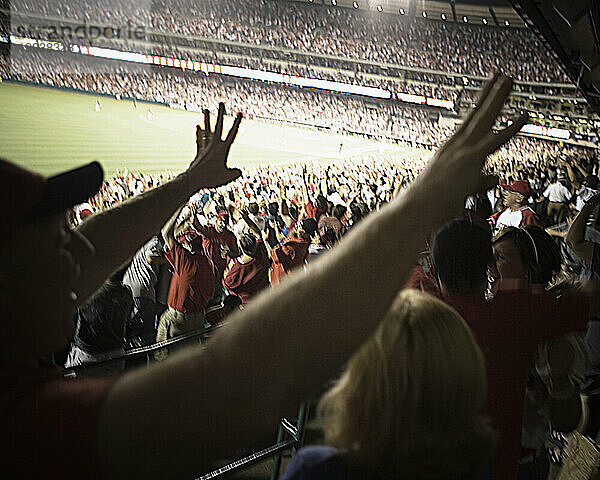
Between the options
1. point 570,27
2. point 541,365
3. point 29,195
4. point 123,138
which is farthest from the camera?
point 123,138

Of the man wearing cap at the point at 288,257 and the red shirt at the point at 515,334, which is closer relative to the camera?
the red shirt at the point at 515,334

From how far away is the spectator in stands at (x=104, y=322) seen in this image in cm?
292

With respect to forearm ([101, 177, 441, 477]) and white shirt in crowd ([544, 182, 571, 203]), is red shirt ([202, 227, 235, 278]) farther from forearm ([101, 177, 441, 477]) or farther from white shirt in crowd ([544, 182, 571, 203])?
white shirt in crowd ([544, 182, 571, 203])

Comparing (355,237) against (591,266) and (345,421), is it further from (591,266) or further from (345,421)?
(591,266)

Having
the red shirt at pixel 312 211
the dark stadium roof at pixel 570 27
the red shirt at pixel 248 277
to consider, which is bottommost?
the red shirt at pixel 312 211

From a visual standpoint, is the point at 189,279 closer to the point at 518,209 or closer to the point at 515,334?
the point at 515,334

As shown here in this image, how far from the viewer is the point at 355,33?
98.8ft

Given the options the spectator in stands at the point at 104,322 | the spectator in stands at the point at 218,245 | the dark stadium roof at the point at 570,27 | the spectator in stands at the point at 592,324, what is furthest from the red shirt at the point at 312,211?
the spectator in stands at the point at 104,322

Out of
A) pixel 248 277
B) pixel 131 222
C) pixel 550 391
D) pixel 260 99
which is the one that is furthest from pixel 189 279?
pixel 260 99

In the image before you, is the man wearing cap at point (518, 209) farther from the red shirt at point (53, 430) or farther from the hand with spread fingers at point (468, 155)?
the red shirt at point (53, 430)

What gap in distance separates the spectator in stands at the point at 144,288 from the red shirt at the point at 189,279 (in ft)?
0.87

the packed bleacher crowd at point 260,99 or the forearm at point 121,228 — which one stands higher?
the forearm at point 121,228

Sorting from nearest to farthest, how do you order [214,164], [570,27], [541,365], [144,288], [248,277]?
1. [214,164]
2. [541,365]
3. [248,277]
4. [144,288]
5. [570,27]

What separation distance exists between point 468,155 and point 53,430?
0.50 m
